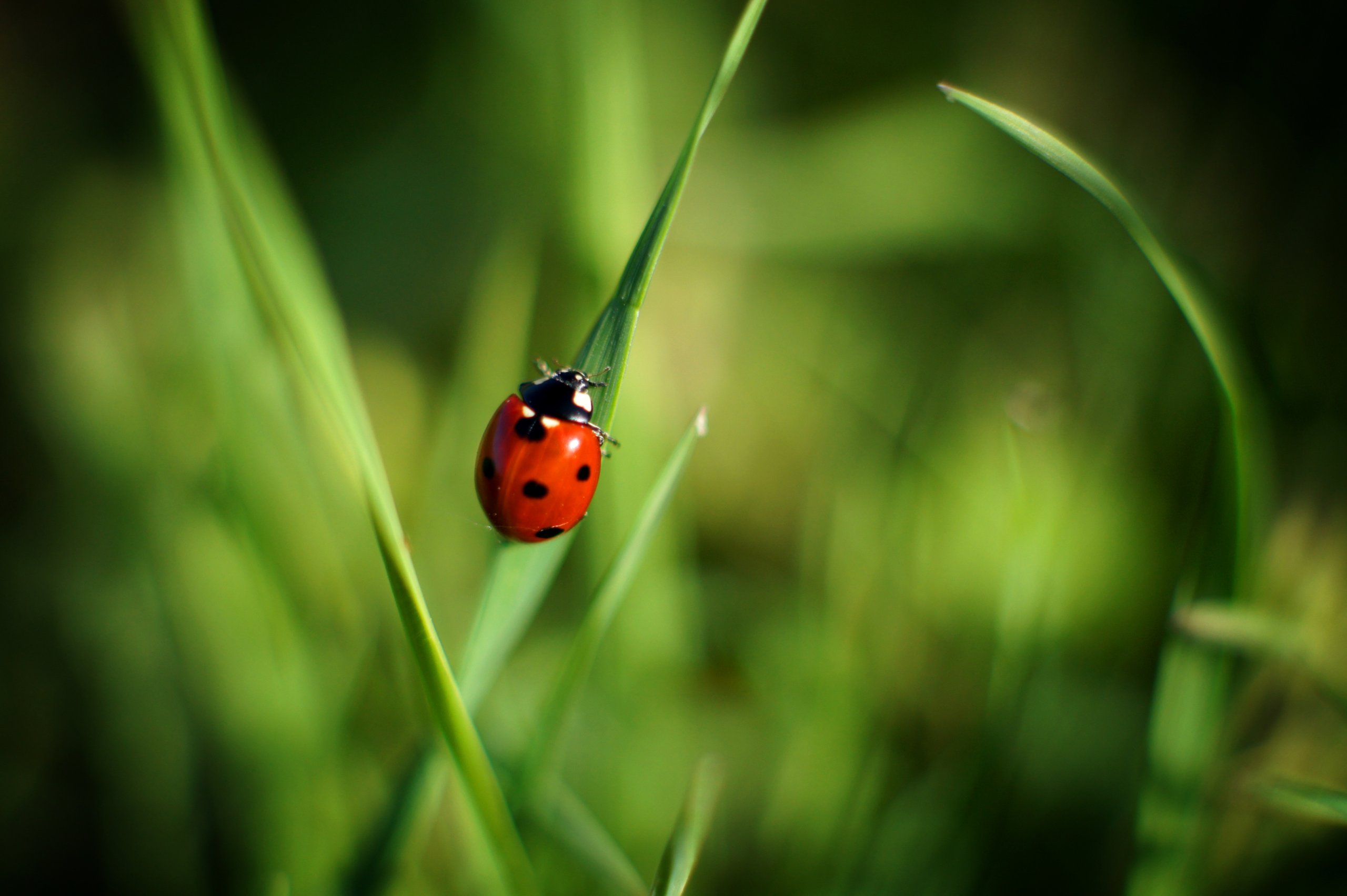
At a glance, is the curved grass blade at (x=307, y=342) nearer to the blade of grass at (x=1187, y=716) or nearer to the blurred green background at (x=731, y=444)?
the blurred green background at (x=731, y=444)

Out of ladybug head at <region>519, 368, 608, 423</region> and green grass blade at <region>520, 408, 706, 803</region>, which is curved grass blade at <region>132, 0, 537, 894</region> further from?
ladybug head at <region>519, 368, 608, 423</region>

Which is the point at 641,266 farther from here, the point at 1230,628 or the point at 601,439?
the point at 1230,628

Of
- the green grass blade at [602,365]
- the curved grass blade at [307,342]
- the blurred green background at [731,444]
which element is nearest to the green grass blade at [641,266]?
the green grass blade at [602,365]

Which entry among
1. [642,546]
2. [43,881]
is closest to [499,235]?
[642,546]

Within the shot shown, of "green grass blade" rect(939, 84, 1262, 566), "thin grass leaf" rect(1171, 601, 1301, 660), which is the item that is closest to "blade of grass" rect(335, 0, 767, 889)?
"green grass blade" rect(939, 84, 1262, 566)

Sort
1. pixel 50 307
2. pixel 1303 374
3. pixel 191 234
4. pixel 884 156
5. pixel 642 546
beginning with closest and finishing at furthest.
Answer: pixel 642 546 → pixel 191 234 → pixel 1303 374 → pixel 50 307 → pixel 884 156

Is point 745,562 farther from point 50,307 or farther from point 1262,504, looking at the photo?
point 50,307
